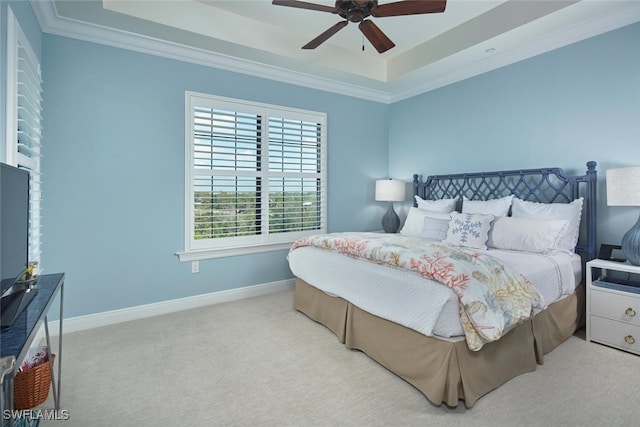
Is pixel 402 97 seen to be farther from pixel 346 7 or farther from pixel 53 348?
pixel 53 348

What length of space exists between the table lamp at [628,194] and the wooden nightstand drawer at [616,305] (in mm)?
281

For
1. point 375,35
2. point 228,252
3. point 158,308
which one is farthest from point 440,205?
point 158,308

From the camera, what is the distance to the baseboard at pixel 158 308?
2.86 meters

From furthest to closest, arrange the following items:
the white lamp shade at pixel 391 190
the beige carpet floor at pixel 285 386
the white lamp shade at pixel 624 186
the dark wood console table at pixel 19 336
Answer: the white lamp shade at pixel 391 190 → the white lamp shade at pixel 624 186 → the beige carpet floor at pixel 285 386 → the dark wood console table at pixel 19 336

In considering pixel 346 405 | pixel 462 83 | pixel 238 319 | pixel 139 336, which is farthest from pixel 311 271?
pixel 462 83

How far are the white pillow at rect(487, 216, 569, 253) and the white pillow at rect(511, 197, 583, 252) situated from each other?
0.08 metres

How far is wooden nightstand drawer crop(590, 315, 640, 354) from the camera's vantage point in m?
2.38

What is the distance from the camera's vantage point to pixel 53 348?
99.0 inches

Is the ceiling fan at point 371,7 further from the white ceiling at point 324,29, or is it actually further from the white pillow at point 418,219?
the white pillow at point 418,219

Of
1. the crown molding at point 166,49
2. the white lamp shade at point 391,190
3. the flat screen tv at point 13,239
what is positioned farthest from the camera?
the white lamp shade at point 391,190

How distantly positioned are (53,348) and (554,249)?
4146 mm

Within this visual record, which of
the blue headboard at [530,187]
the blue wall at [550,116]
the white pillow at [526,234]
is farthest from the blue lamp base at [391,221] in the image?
the white pillow at [526,234]

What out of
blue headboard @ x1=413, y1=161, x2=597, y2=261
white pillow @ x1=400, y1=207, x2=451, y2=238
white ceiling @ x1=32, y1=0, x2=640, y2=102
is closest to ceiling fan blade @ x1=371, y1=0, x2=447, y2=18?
white ceiling @ x1=32, y1=0, x2=640, y2=102

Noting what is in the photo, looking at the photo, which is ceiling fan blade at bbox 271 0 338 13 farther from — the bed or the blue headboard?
the blue headboard
